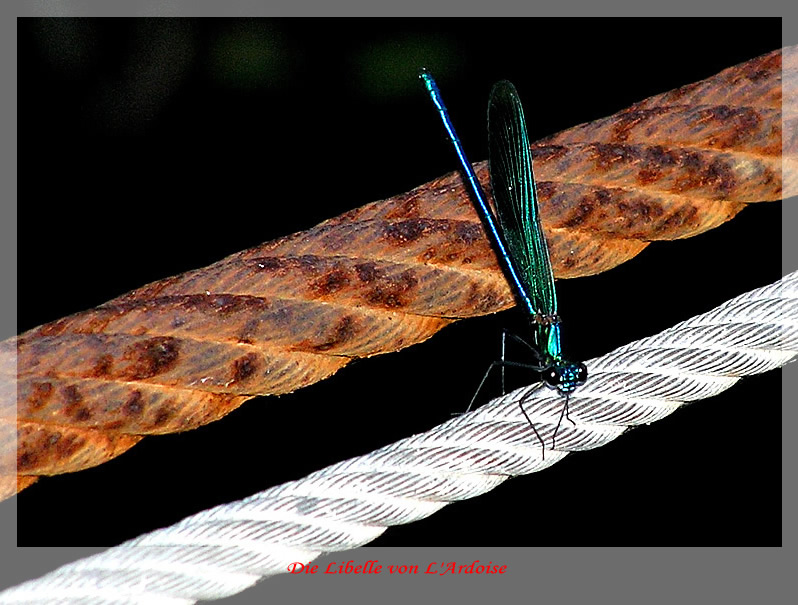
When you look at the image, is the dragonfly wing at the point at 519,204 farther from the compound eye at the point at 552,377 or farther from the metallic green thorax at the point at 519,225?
the compound eye at the point at 552,377

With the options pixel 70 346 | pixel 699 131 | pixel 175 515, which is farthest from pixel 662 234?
pixel 175 515

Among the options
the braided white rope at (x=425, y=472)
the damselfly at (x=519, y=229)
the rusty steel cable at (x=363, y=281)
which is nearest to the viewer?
the braided white rope at (x=425, y=472)

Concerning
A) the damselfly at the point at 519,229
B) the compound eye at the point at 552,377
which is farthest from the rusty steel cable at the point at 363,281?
the compound eye at the point at 552,377

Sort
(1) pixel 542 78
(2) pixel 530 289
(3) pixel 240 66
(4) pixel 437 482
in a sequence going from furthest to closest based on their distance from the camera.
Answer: (1) pixel 542 78 < (3) pixel 240 66 < (2) pixel 530 289 < (4) pixel 437 482

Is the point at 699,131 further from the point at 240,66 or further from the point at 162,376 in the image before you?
the point at 240,66

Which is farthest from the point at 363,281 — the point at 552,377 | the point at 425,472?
the point at 552,377

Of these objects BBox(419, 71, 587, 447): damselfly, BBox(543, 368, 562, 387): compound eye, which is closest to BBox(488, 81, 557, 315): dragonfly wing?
BBox(419, 71, 587, 447): damselfly

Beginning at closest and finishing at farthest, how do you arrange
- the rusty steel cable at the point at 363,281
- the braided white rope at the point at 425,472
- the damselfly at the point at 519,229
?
the braided white rope at the point at 425,472 < the rusty steel cable at the point at 363,281 < the damselfly at the point at 519,229
